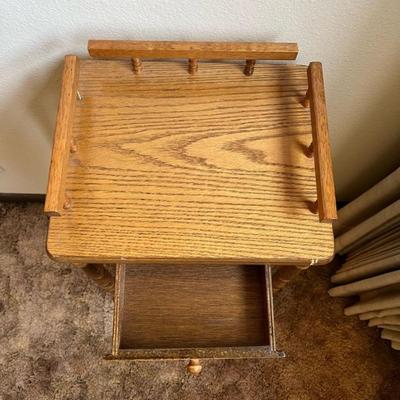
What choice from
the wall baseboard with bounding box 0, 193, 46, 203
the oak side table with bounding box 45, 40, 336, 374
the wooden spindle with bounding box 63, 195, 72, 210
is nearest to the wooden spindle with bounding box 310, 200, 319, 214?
the oak side table with bounding box 45, 40, 336, 374

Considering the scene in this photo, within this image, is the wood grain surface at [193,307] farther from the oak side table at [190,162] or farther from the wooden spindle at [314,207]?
the wooden spindle at [314,207]

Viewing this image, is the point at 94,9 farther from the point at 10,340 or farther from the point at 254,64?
the point at 10,340

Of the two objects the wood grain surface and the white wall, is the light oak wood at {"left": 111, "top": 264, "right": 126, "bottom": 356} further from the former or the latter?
the white wall

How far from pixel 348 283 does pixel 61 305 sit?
83 centimetres

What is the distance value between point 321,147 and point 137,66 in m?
0.34

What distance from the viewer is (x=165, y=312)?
878mm

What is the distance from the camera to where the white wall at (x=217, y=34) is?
0.68 m

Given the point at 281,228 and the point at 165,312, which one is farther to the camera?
the point at 165,312

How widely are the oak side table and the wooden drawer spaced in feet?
0.18

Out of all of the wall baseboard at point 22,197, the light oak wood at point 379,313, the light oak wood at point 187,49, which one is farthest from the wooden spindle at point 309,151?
the wall baseboard at point 22,197

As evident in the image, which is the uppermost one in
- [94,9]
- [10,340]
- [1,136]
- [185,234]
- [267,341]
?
[94,9]

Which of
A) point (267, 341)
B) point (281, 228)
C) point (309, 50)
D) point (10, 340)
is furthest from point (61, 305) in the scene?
point (309, 50)

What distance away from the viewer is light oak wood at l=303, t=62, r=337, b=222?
2.15ft

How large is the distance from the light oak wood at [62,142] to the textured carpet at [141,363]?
662 millimetres
